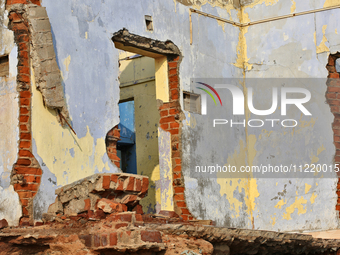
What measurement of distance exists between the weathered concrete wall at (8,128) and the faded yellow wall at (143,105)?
3.48m

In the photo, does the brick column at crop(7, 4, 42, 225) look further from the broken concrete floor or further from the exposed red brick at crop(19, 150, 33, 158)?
the broken concrete floor

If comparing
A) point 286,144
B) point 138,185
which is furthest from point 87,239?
point 286,144

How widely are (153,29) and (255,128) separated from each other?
2487 mm

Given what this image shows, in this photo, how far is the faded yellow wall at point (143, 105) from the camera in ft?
29.9

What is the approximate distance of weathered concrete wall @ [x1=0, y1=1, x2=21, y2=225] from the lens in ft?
18.4

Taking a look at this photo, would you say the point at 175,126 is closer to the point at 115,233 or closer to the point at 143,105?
the point at 143,105

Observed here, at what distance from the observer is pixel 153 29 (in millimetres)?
7406

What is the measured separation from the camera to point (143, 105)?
Answer: 9.52 metres

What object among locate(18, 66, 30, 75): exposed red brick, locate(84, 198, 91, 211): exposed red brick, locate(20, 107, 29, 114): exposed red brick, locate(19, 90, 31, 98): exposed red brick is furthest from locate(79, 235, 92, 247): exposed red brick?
locate(18, 66, 30, 75): exposed red brick

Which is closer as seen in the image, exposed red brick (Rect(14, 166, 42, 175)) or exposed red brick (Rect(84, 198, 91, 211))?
exposed red brick (Rect(84, 198, 91, 211))

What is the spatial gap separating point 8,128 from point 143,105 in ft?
13.1

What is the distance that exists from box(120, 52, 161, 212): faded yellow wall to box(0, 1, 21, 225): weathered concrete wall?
3480 mm

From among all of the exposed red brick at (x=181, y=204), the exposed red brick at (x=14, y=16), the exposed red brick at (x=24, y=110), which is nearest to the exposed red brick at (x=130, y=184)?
the exposed red brick at (x=24, y=110)

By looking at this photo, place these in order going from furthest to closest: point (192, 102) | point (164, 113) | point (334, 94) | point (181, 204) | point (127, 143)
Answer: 1. point (127, 143)
2. point (334, 94)
3. point (192, 102)
4. point (164, 113)
5. point (181, 204)
